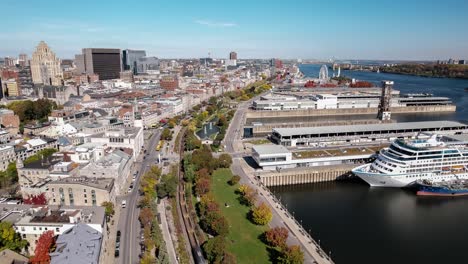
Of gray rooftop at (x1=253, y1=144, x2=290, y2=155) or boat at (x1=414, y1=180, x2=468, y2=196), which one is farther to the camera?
gray rooftop at (x1=253, y1=144, x2=290, y2=155)

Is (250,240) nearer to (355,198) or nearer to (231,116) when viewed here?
(355,198)

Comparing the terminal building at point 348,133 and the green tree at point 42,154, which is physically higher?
the terminal building at point 348,133

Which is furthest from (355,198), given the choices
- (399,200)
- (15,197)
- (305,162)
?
(15,197)

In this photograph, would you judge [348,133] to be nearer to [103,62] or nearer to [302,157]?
[302,157]

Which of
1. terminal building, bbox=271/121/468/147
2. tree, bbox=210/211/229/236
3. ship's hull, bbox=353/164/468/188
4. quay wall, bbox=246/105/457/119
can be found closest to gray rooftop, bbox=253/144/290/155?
terminal building, bbox=271/121/468/147

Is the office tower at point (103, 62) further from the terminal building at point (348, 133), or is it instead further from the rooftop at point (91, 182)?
the rooftop at point (91, 182)

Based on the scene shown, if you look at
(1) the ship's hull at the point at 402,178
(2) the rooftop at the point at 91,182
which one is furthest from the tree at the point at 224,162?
(1) the ship's hull at the point at 402,178

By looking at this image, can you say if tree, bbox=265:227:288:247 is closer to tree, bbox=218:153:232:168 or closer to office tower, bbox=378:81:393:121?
tree, bbox=218:153:232:168
